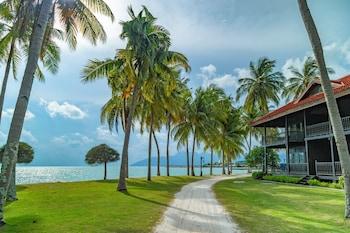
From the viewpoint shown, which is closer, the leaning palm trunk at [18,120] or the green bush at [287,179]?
the leaning palm trunk at [18,120]

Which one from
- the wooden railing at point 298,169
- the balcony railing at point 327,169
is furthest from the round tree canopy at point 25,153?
the balcony railing at point 327,169

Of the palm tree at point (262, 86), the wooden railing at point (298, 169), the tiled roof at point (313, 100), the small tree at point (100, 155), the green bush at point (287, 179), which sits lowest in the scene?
the green bush at point (287, 179)

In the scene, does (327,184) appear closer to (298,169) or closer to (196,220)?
(298,169)

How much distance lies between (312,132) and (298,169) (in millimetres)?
4222

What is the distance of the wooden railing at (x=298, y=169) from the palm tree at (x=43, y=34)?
20.0 m

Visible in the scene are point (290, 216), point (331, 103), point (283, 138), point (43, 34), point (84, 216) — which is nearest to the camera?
point (43, 34)

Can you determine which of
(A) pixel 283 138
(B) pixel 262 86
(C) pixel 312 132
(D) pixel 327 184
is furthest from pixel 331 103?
(B) pixel 262 86

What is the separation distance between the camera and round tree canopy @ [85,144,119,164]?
37250mm

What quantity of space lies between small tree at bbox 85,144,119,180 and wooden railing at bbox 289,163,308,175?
64.8ft

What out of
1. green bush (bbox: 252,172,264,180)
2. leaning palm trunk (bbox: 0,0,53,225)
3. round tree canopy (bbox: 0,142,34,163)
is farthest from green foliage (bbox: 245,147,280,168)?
leaning palm trunk (bbox: 0,0,53,225)

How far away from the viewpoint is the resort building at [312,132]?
72.3 ft

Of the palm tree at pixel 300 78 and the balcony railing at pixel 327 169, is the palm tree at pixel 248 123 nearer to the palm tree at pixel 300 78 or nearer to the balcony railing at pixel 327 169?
the palm tree at pixel 300 78

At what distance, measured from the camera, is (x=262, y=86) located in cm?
4278

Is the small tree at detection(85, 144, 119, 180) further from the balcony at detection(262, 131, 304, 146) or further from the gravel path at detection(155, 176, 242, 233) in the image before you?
the gravel path at detection(155, 176, 242, 233)
